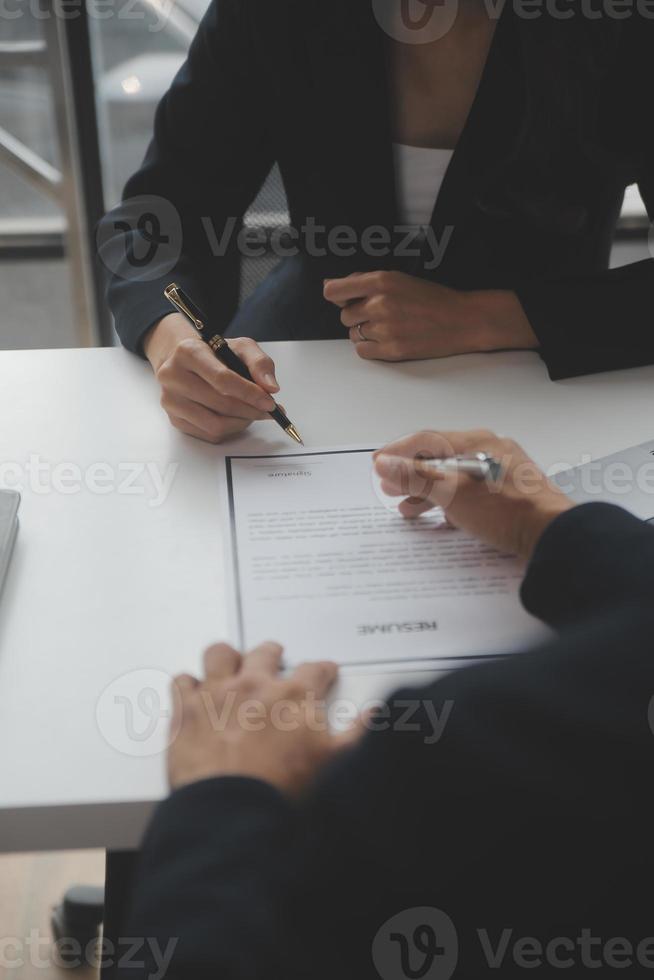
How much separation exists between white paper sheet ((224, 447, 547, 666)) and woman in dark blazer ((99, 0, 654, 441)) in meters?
0.16

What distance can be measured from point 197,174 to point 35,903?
995 mm

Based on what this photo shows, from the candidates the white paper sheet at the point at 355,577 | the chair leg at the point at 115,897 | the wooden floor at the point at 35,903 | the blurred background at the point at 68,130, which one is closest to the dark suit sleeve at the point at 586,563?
the white paper sheet at the point at 355,577

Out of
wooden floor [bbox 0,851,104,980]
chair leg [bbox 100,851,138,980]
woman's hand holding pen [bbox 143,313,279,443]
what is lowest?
wooden floor [bbox 0,851,104,980]

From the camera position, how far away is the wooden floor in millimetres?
1205

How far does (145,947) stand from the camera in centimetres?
48

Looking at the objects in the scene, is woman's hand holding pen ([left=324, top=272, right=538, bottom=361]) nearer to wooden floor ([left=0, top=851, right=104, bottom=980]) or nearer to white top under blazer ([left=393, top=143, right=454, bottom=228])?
white top under blazer ([left=393, top=143, right=454, bottom=228])

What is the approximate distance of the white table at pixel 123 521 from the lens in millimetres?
542

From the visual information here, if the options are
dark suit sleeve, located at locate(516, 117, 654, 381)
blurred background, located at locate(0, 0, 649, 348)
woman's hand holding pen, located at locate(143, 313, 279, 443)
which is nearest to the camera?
woman's hand holding pen, located at locate(143, 313, 279, 443)

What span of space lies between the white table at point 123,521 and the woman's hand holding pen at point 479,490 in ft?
0.27

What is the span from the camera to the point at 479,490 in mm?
715

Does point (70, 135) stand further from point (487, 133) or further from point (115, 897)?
point (115, 897)

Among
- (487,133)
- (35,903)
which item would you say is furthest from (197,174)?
(35,903)

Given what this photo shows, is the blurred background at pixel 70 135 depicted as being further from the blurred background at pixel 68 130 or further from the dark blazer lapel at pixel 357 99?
the dark blazer lapel at pixel 357 99

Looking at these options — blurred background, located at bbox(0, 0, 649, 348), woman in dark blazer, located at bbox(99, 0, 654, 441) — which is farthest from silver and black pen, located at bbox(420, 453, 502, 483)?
blurred background, located at bbox(0, 0, 649, 348)
